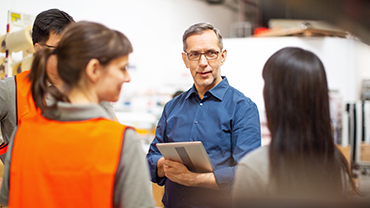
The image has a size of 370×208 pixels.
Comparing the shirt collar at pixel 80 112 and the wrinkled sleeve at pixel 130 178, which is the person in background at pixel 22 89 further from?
the wrinkled sleeve at pixel 130 178

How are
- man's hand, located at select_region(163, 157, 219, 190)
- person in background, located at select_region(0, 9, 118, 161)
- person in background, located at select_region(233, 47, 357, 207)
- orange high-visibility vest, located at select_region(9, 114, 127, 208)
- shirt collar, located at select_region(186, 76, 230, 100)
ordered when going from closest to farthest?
person in background, located at select_region(233, 47, 357, 207) < orange high-visibility vest, located at select_region(9, 114, 127, 208) < person in background, located at select_region(0, 9, 118, 161) < man's hand, located at select_region(163, 157, 219, 190) < shirt collar, located at select_region(186, 76, 230, 100)

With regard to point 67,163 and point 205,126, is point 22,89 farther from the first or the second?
point 205,126

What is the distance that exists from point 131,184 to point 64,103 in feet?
0.90

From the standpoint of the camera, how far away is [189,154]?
4.25ft

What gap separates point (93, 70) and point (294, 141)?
52 centimetres

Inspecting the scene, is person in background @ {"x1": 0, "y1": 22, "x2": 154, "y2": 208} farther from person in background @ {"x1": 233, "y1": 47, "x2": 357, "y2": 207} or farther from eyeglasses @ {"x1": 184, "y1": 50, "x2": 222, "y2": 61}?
eyeglasses @ {"x1": 184, "y1": 50, "x2": 222, "y2": 61}

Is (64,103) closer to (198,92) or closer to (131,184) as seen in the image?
(131,184)

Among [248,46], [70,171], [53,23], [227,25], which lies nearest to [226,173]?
[70,171]

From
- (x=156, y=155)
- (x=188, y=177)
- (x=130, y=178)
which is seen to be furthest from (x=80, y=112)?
(x=156, y=155)

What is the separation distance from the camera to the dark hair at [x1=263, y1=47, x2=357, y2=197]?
2.06 feet

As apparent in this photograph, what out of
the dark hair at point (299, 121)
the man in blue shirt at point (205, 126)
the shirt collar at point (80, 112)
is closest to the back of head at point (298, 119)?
the dark hair at point (299, 121)

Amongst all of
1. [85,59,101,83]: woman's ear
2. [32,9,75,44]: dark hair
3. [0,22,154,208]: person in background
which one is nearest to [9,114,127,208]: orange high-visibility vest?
[0,22,154,208]: person in background

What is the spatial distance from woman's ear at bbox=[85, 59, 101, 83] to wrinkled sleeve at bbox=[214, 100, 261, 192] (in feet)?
2.48

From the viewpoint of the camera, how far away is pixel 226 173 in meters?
1.35
